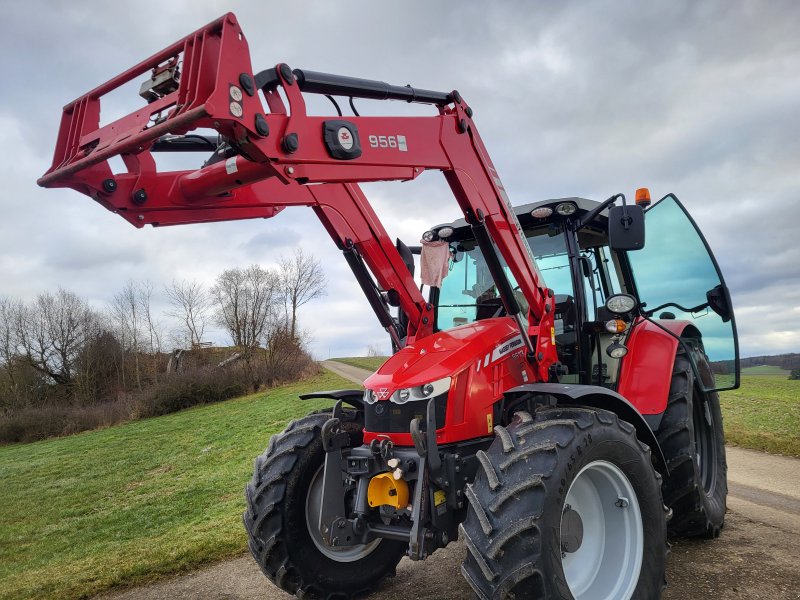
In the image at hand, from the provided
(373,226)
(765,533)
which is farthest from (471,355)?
(765,533)

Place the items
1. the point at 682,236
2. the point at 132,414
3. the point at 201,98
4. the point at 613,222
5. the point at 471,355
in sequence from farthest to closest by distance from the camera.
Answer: the point at 132,414, the point at 682,236, the point at 613,222, the point at 471,355, the point at 201,98

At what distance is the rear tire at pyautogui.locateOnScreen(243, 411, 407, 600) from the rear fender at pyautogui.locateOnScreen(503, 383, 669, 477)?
1351 mm

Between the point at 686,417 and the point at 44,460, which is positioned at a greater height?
the point at 686,417

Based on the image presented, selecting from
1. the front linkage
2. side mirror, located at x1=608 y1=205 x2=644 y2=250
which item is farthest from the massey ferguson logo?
side mirror, located at x1=608 y1=205 x2=644 y2=250

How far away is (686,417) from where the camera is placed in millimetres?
4535

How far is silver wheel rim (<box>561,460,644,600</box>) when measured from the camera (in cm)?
343

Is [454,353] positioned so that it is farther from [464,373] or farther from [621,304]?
[621,304]

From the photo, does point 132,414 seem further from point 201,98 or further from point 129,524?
point 201,98

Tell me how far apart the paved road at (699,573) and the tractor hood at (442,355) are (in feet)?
5.46

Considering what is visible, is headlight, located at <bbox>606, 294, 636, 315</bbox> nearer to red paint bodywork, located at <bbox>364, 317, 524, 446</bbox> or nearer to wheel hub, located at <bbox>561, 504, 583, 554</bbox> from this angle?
red paint bodywork, located at <bbox>364, 317, 524, 446</bbox>

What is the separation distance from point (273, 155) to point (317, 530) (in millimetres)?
2691

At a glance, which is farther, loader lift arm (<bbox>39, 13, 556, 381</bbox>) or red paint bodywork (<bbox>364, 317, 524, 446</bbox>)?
red paint bodywork (<bbox>364, 317, 524, 446</bbox>)

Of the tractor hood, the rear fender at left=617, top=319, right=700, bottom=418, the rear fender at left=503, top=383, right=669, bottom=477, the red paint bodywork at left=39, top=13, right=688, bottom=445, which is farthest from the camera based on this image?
the rear fender at left=617, top=319, right=700, bottom=418

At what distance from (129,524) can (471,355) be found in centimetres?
793
